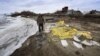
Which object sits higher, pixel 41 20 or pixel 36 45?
pixel 41 20

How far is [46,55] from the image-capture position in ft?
23.8

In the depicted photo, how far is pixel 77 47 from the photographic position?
8289 mm

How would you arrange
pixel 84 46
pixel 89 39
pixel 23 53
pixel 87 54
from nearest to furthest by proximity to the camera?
pixel 87 54 < pixel 23 53 < pixel 84 46 < pixel 89 39

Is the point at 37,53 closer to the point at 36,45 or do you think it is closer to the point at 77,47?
the point at 36,45

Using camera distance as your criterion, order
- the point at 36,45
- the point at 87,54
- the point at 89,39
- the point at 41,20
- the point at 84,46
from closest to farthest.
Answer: the point at 87,54 < the point at 84,46 < the point at 36,45 < the point at 89,39 < the point at 41,20

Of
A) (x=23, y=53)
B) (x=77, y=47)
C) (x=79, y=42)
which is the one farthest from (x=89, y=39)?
(x=23, y=53)

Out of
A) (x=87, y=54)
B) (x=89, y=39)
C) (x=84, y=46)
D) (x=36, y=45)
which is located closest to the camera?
(x=87, y=54)

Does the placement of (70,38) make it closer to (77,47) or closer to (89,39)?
(89,39)

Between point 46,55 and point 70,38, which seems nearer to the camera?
point 46,55

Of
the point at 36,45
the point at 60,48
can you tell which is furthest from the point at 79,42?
the point at 36,45

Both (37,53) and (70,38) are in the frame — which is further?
(70,38)

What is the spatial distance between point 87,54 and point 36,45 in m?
3.36

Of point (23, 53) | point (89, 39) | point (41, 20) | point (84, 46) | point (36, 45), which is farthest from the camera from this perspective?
point (41, 20)

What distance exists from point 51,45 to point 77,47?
163 cm
